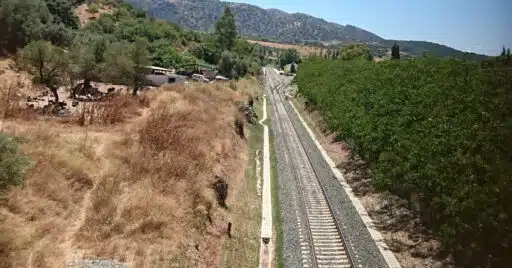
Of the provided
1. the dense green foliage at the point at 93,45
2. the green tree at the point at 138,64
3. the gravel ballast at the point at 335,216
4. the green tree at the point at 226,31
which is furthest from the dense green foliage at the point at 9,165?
the green tree at the point at 226,31

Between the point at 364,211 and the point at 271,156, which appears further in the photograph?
the point at 271,156

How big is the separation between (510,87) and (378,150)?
452 inches

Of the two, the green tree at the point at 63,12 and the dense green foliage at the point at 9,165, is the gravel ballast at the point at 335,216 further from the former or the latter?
the green tree at the point at 63,12

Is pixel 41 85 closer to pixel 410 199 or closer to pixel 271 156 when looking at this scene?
pixel 271 156

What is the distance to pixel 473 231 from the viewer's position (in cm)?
1694

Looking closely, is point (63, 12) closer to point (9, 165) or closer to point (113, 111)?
point (113, 111)

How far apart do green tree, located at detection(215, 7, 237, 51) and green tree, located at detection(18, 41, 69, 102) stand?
83049 mm

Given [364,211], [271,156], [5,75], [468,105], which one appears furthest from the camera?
[5,75]

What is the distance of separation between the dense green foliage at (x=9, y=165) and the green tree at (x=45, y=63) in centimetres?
2488

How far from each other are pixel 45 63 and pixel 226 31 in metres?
86.0

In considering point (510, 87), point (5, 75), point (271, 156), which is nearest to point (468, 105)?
point (510, 87)

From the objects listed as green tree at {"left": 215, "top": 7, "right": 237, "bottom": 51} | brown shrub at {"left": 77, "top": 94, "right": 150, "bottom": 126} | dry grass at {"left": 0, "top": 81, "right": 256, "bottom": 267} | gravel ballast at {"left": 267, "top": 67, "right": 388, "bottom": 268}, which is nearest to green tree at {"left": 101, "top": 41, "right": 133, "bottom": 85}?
brown shrub at {"left": 77, "top": 94, "right": 150, "bottom": 126}

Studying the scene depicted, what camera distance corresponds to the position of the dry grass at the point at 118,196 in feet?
52.5

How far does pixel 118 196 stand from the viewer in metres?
20.0
